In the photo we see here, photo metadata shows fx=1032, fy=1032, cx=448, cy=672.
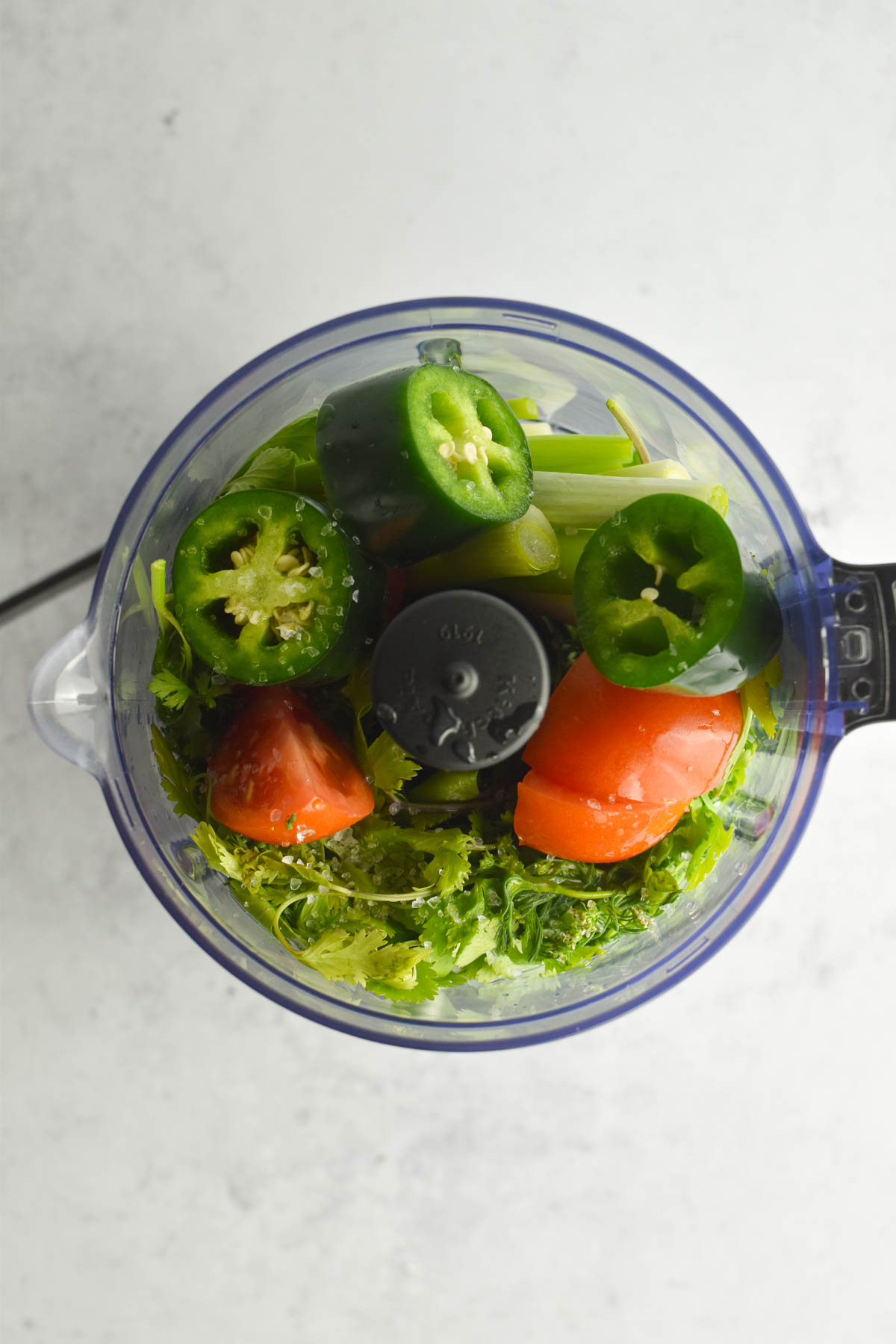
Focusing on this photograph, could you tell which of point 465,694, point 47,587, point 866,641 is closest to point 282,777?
point 465,694

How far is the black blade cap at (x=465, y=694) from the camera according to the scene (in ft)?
2.59

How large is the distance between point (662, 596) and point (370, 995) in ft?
1.73

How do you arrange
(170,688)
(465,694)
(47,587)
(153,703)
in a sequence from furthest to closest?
1. (47,587)
2. (153,703)
3. (170,688)
4. (465,694)

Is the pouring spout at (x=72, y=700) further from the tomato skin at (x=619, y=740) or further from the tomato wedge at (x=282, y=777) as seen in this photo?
the tomato skin at (x=619, y=740)

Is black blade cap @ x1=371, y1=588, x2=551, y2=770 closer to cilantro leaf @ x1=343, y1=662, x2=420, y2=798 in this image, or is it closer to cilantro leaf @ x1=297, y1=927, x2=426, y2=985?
cilantro leaf @ x1=343, y1=662, x2=420, y2=798

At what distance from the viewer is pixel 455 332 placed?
1.12 meters

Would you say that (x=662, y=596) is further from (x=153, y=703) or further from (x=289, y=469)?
(x=153, y=703)

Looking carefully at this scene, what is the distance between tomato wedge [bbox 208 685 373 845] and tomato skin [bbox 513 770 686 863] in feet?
0.47

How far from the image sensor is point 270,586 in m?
0.82

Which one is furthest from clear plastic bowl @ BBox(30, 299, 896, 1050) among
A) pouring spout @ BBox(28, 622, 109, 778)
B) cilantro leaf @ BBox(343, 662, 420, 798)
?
cilantro leaf @ BBox(343, 662, 420, 798)

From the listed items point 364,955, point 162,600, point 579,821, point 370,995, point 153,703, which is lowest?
point 370,995

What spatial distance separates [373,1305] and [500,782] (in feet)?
2.85

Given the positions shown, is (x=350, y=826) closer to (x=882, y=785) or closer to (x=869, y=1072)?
(x=882, y=785)

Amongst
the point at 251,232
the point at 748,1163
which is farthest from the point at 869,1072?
the point at 251,232
